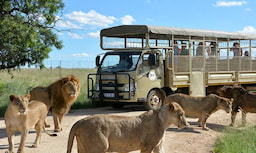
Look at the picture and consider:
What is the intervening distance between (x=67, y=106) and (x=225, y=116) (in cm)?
591

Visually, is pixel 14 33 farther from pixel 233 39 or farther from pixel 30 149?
pixel 233 39

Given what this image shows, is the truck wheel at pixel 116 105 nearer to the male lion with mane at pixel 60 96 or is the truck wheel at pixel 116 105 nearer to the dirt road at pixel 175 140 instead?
the dirt road at pixel 175 140

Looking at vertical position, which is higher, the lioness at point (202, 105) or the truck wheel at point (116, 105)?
the lioness at point (202, 105)

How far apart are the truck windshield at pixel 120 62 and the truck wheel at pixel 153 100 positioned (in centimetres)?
129

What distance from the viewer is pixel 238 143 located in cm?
745

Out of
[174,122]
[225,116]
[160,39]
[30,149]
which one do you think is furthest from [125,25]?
[174,122]

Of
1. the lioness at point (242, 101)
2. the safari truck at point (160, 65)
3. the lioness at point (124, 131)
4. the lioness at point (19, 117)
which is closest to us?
the lioness at point (124, 131)

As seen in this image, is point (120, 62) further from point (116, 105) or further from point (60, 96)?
point (60, 96)

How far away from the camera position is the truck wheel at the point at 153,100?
43.5ft

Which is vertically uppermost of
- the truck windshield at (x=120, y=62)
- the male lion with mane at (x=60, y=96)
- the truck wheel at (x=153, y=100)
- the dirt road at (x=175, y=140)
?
the truck windshield at (x=120, y=62)

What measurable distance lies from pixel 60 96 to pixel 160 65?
201 inches

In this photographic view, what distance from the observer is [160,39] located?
596 inches

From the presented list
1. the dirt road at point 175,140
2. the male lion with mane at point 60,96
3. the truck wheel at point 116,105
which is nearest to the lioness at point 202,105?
the dirt road at point 175,140

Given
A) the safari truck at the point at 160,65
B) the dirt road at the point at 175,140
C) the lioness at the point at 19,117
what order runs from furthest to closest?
the safari truck at the point at 160,65 < the dirt road at the point at 175,140 < the lioness at the point at 19,117
